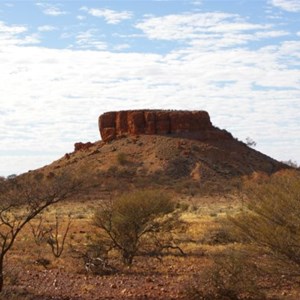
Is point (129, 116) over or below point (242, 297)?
over

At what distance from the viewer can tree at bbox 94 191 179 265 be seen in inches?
746

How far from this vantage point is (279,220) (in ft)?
36.0

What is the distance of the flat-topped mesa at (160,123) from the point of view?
3174 inches

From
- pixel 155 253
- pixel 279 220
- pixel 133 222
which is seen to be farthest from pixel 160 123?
pixel 279 220

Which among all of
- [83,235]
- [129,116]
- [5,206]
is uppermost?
[129,116]

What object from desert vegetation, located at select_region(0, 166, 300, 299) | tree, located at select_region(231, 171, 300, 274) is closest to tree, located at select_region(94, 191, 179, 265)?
desert vegetation, located at select_region(0, 166, 300, 299)

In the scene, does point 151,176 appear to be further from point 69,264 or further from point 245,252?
point 245,252

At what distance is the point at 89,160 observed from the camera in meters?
76.4

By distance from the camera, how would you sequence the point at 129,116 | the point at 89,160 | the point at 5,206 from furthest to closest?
the point at 129,116, the point at 89,160, the point at 5,206

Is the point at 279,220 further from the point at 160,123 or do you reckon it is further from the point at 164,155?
the point at 160,123

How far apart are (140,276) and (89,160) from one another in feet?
200

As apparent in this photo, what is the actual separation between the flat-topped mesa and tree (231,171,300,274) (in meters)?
68.9

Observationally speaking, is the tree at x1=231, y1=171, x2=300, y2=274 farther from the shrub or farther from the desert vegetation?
the shrub

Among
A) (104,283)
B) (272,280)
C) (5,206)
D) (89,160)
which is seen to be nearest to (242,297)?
(272,280)
